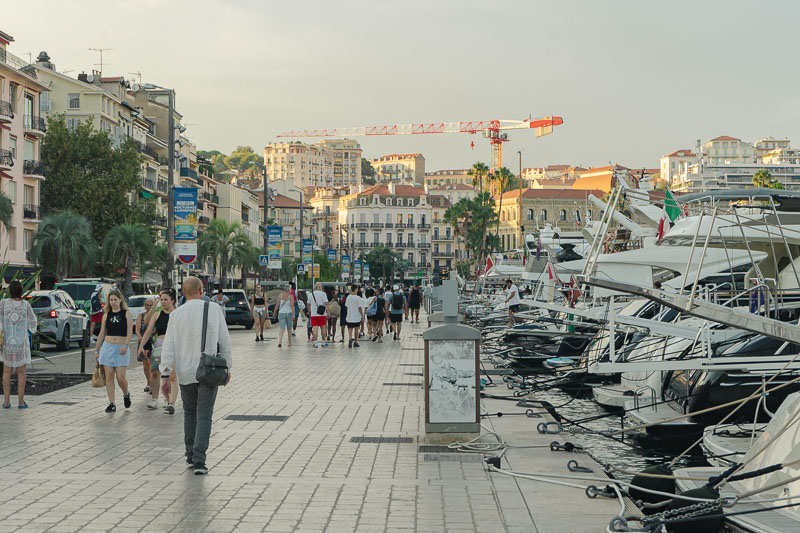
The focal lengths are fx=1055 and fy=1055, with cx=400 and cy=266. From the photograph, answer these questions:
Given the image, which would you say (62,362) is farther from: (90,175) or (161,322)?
(90,175)

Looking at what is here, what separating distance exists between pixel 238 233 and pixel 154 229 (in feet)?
76.3

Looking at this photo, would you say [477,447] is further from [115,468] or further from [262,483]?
[115,468]

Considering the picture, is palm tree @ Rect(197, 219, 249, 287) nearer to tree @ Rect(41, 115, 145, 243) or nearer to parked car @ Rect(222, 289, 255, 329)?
tree @ Rect(41, 115, 145, 243)

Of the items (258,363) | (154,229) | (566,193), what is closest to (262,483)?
(258,363)

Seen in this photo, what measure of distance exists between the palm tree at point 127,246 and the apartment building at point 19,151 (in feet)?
15.5

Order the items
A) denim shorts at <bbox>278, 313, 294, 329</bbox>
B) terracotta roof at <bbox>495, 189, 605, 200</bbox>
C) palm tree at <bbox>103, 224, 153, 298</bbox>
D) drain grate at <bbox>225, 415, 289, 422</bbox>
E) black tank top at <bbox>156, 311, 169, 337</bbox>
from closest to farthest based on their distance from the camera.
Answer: drain grate at <bbox>225, 415, 289, 422</bbox> < black tank top at <bbox>156, 311, 169, 337</bbox> < denim shorts at <bbox>278, 313, 294, 329</bbox> < palm tree at <bbox>103, 224, 153, 298</bbox> < terracotta roof at <bbox>495, 189, 605, 200</bbox>

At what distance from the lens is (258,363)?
24.1 metres

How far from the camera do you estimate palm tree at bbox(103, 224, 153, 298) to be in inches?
2623

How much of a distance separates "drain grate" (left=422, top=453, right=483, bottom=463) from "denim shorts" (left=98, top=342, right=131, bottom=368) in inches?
225

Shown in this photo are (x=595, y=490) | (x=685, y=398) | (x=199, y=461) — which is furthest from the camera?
(x=685, y=398)

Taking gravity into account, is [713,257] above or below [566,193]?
below

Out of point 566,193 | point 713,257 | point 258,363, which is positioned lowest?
Answer: point 258,363

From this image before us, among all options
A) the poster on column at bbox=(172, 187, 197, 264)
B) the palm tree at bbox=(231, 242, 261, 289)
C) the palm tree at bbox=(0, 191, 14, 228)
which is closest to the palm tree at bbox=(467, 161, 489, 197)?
the palm tree at bbox=(231, 242, 261, 289)

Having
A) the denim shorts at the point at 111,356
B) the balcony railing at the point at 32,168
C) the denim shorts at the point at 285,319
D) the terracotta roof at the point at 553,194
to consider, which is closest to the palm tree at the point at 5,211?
the balcony railing at the point at 32,168
